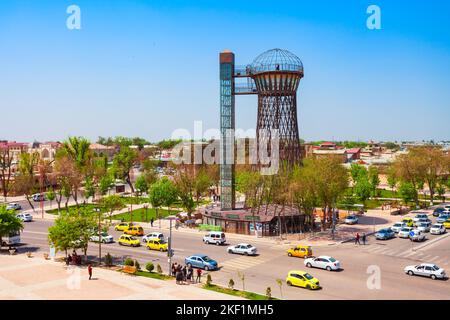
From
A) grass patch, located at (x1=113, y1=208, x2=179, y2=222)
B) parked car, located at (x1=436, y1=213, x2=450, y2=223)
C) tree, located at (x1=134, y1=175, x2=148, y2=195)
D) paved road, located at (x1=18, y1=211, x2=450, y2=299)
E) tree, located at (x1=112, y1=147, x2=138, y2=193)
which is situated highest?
tree, located at (x1=112, y1=147, x2=138, y2=193)

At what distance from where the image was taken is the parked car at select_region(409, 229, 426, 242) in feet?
177

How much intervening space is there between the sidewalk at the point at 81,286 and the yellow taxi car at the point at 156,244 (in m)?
9.71

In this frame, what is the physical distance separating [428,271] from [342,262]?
823 cm

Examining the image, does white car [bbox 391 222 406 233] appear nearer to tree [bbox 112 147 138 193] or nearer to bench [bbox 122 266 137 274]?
bench [bbox 122 266 137 274]

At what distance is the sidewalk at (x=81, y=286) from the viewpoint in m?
31.8

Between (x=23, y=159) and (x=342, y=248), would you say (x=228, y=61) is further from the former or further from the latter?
(x=23, y=159)

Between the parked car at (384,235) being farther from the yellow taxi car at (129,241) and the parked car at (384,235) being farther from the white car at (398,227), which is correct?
the yellow taxi car at (129,241)

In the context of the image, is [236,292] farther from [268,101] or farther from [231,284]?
[268,101]

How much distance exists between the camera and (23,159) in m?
98.4

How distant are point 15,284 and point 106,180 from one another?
52.4 m

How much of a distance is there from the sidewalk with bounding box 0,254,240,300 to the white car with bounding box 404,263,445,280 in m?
17.5

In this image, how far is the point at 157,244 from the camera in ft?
163

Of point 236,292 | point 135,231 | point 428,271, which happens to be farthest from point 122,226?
point 428,271

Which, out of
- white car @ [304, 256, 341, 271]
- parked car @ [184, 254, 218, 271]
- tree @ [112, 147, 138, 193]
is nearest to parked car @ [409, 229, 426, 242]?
white car @ [304, 256, 341, 271]
